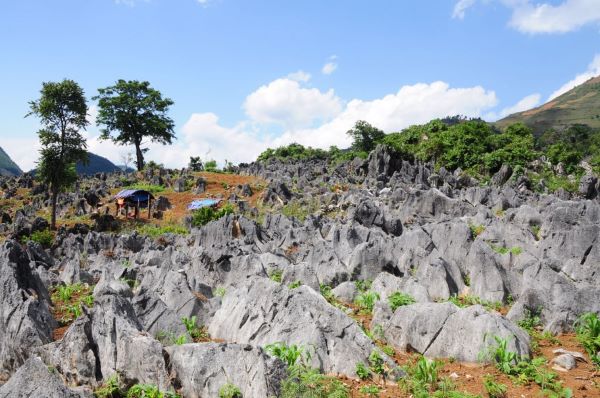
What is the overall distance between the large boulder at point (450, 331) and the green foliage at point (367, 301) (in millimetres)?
2165

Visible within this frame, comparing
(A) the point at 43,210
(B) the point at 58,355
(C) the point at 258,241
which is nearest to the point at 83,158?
(A) the point at 43,210

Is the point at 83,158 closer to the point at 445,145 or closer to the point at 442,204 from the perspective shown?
the point at 442,204

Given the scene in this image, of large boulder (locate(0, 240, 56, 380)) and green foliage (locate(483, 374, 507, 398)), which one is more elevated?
large boulder (locate(0, 240, 56, 380))

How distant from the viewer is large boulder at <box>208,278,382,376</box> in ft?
28.8

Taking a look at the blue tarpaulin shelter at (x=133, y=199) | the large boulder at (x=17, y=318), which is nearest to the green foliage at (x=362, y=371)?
the large boulder at (x=17, y=318)

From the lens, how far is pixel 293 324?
956cm

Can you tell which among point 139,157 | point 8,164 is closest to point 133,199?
point 139,157

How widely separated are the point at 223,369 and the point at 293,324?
2294 mm

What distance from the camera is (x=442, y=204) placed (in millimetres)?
29641

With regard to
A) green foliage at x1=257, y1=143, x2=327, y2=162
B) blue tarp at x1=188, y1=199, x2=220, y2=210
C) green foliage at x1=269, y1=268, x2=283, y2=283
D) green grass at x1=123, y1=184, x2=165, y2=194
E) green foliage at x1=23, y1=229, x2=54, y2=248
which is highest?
green foliage at x1=257, y1=143, x2=327, y2=162

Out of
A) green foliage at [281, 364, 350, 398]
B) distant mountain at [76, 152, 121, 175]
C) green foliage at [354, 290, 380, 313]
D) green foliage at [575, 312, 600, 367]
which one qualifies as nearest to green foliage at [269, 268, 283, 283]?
green foliage at [354, 290, 380, 313]

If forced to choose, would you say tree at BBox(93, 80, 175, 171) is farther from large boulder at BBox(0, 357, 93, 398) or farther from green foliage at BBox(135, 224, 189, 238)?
large boulder at BBox(0, 357, 93, 398)

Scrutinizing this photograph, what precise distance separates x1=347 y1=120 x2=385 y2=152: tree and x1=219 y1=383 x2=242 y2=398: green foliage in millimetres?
64068

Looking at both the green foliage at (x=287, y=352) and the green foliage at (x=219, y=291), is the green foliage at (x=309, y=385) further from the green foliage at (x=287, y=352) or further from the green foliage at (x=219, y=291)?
the green foliage at (x=219, y=291)
